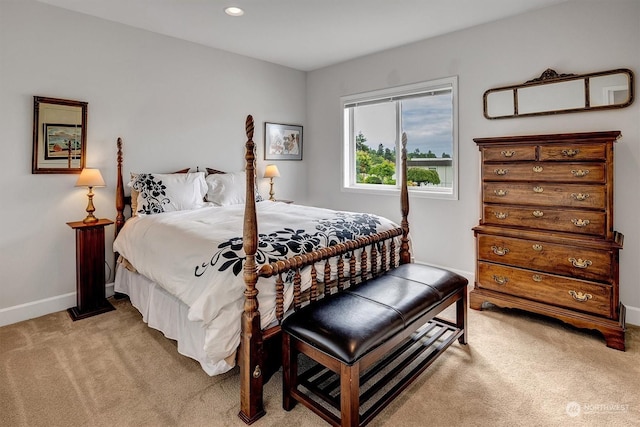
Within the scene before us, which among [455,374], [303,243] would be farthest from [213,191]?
[455,374]

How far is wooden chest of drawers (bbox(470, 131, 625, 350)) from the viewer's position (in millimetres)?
2439

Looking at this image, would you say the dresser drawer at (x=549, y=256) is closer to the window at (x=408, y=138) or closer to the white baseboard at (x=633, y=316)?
the white baseboard at (x=633, y=316)

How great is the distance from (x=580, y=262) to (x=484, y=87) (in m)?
1.80

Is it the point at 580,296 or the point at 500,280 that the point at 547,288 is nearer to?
the point at 580,296

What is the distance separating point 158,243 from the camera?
2502mm

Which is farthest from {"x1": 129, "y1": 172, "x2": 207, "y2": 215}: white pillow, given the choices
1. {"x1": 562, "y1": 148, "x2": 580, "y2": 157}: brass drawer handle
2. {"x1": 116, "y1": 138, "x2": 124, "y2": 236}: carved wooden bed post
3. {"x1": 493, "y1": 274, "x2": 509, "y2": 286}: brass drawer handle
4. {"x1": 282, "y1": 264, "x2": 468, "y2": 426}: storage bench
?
{"x1": 562, "y1": 148, "x2": 580, "y2": 157}: brass drawer handle

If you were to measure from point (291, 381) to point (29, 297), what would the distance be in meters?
2.55

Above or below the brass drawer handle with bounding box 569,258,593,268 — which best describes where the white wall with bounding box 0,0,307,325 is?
above

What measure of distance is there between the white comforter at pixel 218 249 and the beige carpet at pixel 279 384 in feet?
1.40

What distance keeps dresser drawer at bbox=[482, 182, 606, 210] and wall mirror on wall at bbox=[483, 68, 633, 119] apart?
782 millimetres

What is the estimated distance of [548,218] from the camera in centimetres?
268

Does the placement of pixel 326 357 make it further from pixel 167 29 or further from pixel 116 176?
pixel 167 29

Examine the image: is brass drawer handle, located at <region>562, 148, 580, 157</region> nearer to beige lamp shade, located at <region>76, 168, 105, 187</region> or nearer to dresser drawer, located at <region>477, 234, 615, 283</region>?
dresser drawer, located at <region>477, 234, 615, 283</region>

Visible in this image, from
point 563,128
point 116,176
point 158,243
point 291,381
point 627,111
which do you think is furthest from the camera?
point 116,176
